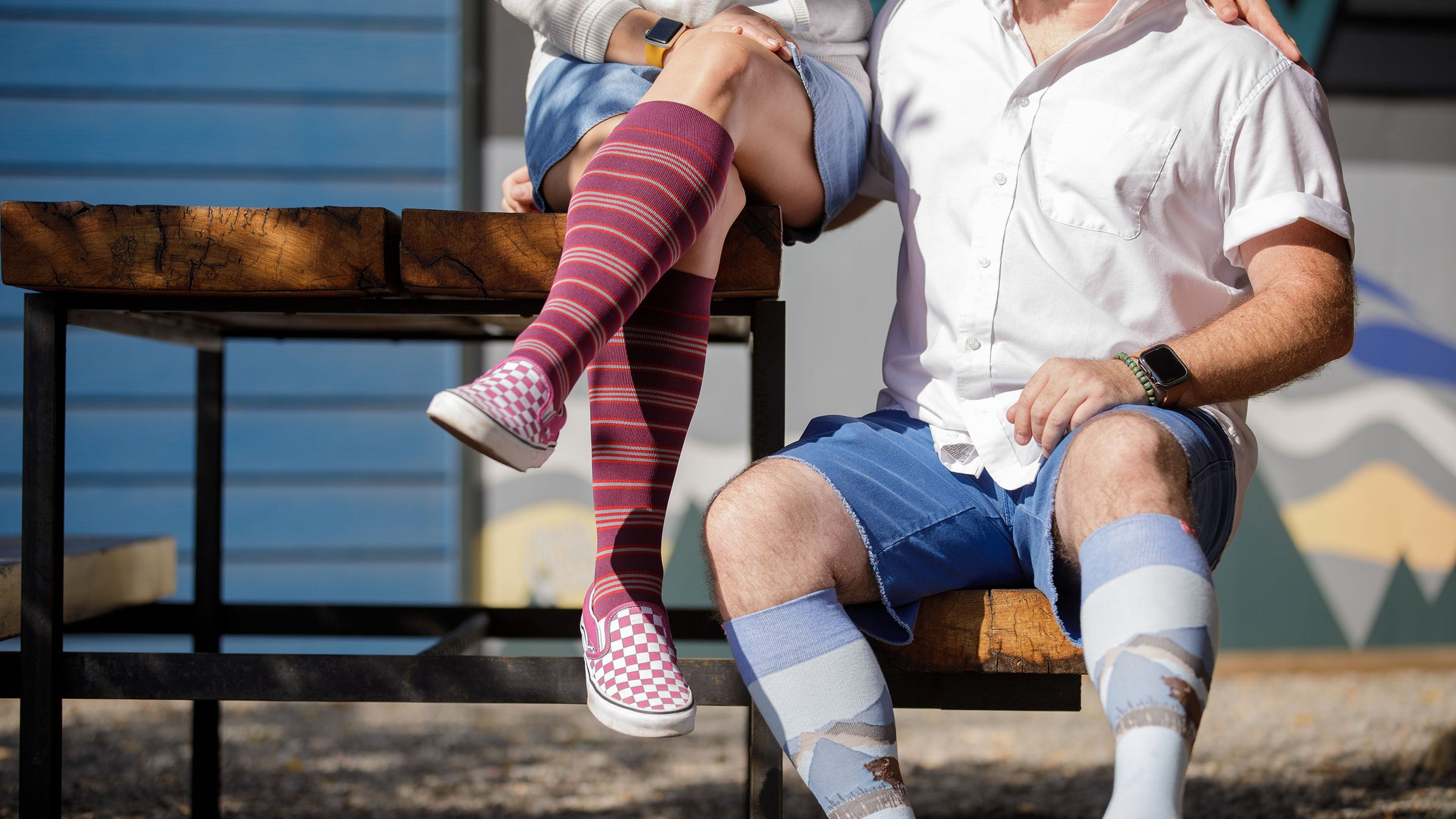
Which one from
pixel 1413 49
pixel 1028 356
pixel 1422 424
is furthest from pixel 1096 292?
pixel 1413 49

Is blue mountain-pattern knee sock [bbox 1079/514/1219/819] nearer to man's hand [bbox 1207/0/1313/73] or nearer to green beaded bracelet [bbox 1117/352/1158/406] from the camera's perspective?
green beaded bracelet [bbox 1117/352/1158/406]

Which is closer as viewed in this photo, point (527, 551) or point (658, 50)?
A: point (658, 50)

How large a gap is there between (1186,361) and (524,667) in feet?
2.70

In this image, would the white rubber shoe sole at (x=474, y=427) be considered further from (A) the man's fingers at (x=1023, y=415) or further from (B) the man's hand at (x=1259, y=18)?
(B) the man's hand at (x=1259, y=18)

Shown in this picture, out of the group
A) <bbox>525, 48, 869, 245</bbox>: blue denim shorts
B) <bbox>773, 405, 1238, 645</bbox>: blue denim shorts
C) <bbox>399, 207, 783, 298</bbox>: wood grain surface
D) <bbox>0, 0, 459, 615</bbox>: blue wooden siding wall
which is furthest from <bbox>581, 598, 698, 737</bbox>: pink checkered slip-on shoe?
<bbox>0, 0, 459, 615</bbox>: blue wooden siding wall

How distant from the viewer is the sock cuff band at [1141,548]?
88cm

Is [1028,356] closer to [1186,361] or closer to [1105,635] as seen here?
[1186,361]

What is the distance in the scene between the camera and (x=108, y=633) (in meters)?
1.96

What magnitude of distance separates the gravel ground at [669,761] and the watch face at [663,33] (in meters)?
1.49

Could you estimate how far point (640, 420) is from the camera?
1.16 meters

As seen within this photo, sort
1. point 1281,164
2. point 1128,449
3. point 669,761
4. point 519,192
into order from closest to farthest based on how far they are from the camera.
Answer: point 1128,449
point 1281,164
point 519,192
point 669,761

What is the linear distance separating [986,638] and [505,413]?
1.96 ft

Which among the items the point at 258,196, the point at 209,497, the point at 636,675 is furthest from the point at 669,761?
the point at 258,196

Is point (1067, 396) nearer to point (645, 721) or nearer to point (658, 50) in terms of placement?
point (645, 721)
